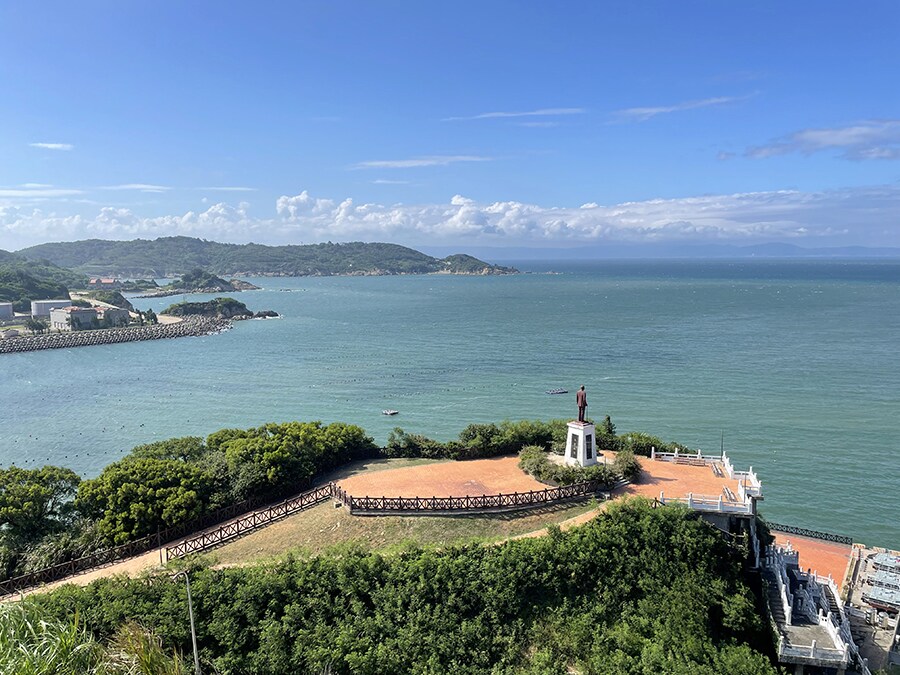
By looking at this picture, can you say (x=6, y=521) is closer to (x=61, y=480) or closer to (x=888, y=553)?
(x=61, y=480)

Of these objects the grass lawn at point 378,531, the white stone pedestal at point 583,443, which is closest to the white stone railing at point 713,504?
the grass lawn at point 378,531

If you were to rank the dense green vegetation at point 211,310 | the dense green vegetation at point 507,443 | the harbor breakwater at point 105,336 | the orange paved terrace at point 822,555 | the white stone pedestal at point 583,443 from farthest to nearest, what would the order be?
the dense green vegetation at point 211,310
the harbor breakwater at point 105,336
the dense green vegetation at point 507,443
the orange paved terrace at point 822,555
the white stone pedestal at point 583,443

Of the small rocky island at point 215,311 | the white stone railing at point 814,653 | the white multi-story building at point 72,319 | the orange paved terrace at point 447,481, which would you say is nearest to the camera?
the white stone railing at point 814,653

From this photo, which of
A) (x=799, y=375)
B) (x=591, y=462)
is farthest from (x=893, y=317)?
(x=591, y=462)

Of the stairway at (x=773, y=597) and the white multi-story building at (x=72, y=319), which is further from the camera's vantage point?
the white multi-story building at (x=72, y=319)

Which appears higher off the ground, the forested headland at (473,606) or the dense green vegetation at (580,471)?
the dense green vegetation at (580,471)

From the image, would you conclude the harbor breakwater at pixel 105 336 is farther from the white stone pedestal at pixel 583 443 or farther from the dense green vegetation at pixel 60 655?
the dense green vegetation at pixel 60 655

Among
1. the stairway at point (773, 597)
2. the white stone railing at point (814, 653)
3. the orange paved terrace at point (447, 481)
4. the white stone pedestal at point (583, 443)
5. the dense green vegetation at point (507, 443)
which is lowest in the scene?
the white stone railing at point (814, 653)
